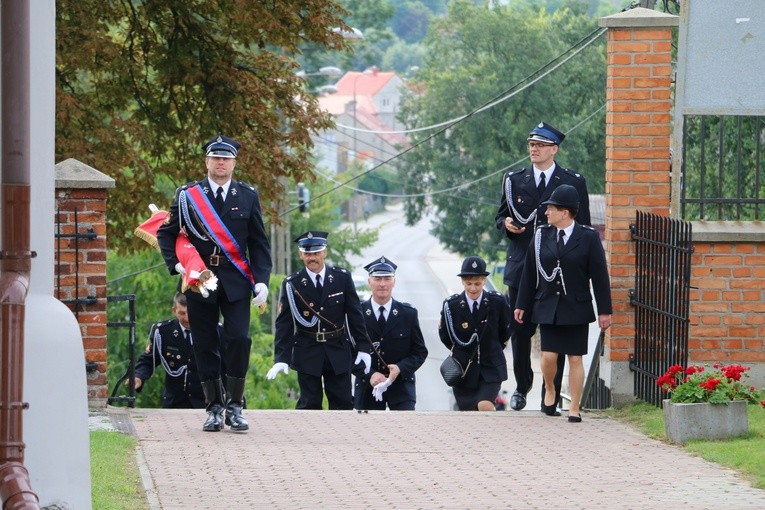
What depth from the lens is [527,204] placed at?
12250 millimetres

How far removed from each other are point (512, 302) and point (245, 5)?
6866mm

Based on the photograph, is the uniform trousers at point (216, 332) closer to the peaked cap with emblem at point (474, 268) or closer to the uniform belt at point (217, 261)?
the uniform belt at point (217, 261)

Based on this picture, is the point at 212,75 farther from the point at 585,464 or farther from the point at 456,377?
the point at 585,464

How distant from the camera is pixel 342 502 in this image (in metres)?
8.05

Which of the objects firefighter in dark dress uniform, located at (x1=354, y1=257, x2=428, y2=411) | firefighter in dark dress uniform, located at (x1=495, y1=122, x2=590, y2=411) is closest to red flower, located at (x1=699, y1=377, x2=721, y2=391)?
firefighter in dark dress uniform, located at (x1=495, y1=122, x2=590, y2=411)

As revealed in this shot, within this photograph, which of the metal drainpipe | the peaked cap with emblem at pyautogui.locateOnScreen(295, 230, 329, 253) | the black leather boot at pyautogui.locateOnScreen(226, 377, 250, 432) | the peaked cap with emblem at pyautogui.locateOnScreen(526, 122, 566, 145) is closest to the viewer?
the metal drainpipe

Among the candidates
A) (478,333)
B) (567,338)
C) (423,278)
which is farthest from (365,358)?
(423,278)

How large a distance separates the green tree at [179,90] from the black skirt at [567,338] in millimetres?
7759

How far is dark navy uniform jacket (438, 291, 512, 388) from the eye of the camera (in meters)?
13.4

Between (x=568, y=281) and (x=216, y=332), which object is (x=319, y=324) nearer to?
(x=216, y=332)

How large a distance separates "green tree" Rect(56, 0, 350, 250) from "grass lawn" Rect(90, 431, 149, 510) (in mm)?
8861

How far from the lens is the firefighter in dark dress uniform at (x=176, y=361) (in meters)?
13.6

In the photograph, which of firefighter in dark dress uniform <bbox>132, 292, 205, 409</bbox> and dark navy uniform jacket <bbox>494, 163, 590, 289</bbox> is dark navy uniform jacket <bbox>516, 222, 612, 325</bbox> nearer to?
dark navy uniform jacket <bbox>494, 163, 590, 289</bbox>

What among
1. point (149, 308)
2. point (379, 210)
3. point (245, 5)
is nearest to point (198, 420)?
point (245, 5)
